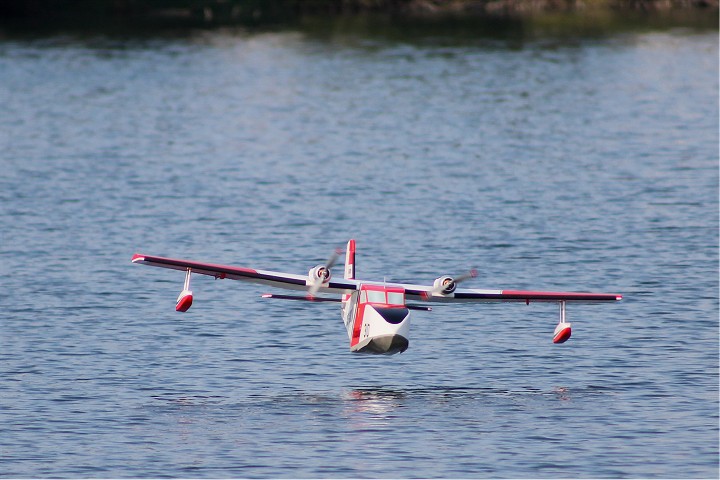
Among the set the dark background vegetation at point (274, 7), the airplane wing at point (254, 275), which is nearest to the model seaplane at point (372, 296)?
the airplane wing at point (254, 275)

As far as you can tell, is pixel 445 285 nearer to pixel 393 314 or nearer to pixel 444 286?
pixel 444 286

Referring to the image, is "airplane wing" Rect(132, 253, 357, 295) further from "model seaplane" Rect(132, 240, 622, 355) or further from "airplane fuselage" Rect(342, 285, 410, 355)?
"airplane fuselage" Rect(342, 285, 410, 355)

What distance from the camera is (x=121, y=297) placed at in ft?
164

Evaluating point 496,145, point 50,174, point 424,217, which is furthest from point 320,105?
point 424,217

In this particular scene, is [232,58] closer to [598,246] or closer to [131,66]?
[131,66]

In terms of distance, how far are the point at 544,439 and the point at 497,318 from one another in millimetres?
13397

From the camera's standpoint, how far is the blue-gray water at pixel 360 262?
34.3m

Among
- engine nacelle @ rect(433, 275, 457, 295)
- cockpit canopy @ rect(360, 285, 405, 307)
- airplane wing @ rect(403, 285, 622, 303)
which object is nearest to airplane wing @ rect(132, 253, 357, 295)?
cockpit canopy @ rect(360, 285, 405, 307)

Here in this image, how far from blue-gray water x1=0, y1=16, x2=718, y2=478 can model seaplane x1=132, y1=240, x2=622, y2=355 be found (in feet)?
6.66

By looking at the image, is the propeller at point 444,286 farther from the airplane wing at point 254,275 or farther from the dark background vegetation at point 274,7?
the dark background vegetation at point 274,7

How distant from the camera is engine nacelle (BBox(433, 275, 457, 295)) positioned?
125 feet

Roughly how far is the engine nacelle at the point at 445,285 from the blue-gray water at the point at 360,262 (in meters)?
3.03

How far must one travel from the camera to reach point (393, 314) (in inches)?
1427

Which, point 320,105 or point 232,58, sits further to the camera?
point 232,58
